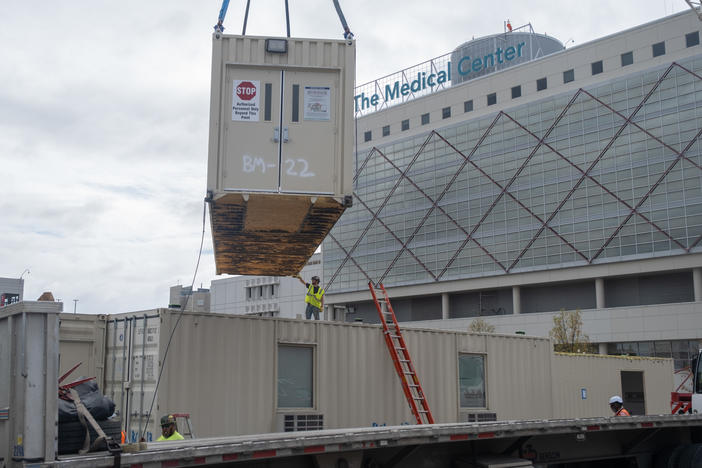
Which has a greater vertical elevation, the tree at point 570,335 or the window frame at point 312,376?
the tree at point 570,335

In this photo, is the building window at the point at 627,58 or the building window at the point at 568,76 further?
the building window at the point at 568,76

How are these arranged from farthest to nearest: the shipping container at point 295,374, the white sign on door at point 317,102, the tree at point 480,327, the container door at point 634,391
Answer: the tree at point 480,327, the container door at point 634,391, the shipping container at point 295,374, the white sign on door at point 317,102

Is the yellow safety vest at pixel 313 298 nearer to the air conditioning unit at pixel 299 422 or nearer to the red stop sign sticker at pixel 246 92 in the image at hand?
the air conditioning unit at pixel 299 422

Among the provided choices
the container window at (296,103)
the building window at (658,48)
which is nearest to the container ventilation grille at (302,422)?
the container window at (296,103)

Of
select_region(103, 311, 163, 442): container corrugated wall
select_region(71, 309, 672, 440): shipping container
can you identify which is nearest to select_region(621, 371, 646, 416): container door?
select_region(71, 309, 672, 440): shipping container

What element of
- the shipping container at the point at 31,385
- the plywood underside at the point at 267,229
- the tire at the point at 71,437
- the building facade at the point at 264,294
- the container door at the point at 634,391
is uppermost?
the building facade at the point at 264,294

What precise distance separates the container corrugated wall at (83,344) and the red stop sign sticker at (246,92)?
508cm

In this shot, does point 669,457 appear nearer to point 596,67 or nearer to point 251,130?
point 251,130

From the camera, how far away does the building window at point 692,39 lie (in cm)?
4866

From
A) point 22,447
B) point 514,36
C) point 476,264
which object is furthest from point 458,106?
point 22,447

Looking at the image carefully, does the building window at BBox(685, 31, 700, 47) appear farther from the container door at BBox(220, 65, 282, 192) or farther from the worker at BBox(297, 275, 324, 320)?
the container door at BBox(220, 65, 282, 192)

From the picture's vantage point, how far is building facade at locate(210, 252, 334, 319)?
90.3 m

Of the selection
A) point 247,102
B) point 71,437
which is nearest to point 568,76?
point 247,102

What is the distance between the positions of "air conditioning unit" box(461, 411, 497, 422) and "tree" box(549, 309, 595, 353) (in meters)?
31.1
